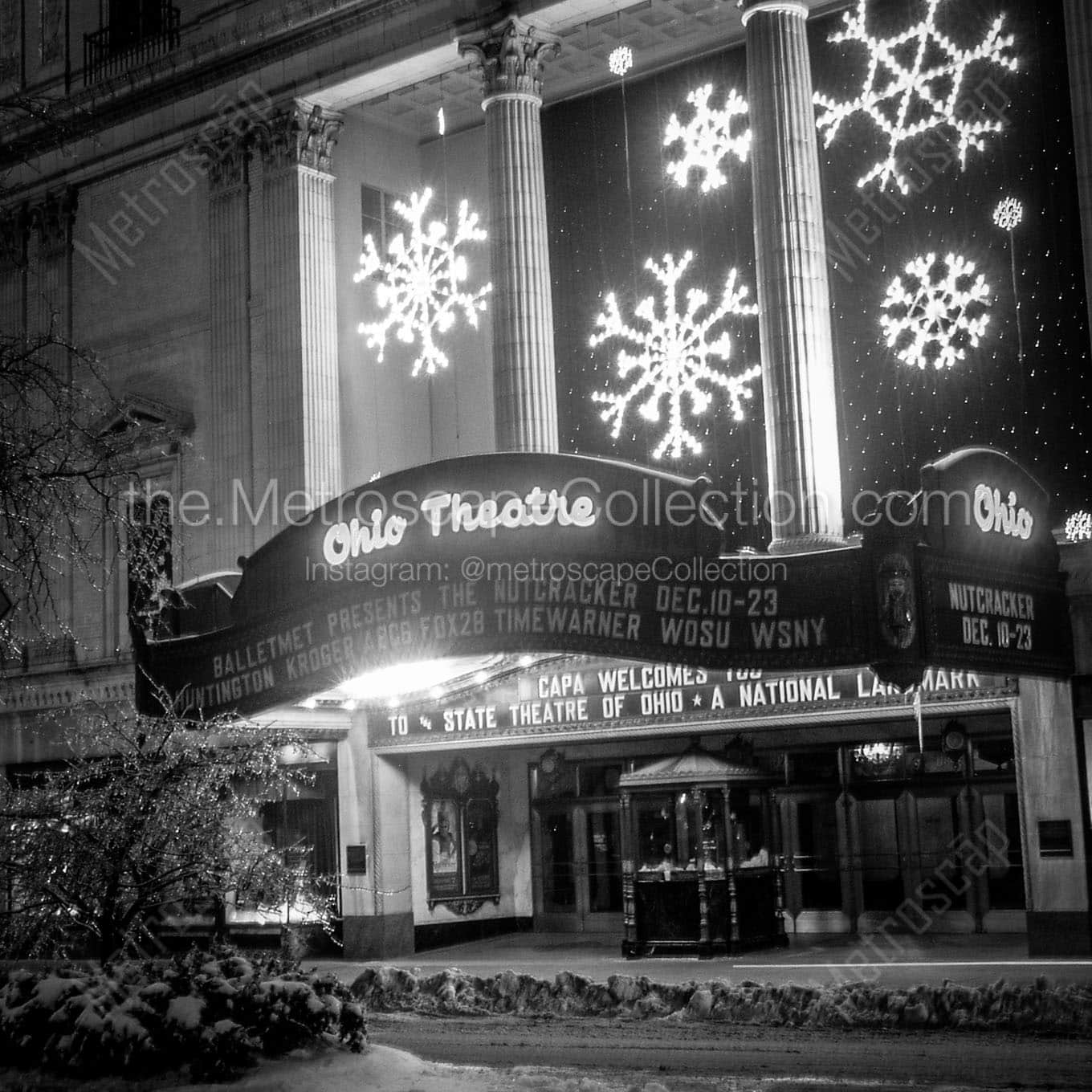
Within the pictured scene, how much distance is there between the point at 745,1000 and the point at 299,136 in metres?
17.5

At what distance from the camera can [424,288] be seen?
2852 centimetres

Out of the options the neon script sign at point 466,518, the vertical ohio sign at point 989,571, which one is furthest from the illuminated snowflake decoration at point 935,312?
the neon script sign at point 466,518

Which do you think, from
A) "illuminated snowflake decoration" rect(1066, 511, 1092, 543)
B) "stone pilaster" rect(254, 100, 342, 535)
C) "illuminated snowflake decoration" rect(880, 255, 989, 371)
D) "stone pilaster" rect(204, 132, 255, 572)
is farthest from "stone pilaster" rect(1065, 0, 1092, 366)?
"stone pilaster" rect(204, 132, 255, 572)

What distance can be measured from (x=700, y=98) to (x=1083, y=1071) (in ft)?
56.9

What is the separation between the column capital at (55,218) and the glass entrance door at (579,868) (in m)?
14.9

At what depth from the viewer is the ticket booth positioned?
69.9 feet

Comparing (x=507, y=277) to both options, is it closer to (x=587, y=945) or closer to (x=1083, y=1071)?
(x=587, y=945)

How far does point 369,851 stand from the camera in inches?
969

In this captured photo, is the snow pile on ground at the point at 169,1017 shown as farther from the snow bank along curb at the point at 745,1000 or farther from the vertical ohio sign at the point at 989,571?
the vertical ohio sign at the point at 989,571

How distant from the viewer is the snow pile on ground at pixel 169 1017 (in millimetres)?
11898

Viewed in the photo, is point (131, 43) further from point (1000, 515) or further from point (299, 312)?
point (1000, 515)

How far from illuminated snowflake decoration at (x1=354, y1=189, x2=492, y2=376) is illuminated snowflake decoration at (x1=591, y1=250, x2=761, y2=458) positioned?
11.7ft

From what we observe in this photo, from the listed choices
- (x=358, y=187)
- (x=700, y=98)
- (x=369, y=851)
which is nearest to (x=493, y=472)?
(x=369, y=851)

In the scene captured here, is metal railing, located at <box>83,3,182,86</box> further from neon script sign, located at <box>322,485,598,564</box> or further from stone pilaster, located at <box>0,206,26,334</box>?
neon script sign, located at <box>322,485,598,564</box>
